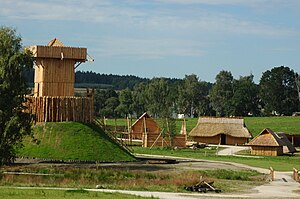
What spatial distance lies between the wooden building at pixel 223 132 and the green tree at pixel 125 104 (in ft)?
223

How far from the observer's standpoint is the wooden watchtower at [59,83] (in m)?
60.8

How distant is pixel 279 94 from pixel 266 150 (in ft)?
259

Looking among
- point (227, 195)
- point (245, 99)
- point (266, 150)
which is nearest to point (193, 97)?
point (245, 99)

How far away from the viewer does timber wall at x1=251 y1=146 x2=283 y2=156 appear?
7738 centimetres

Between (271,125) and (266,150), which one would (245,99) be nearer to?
(271,125)

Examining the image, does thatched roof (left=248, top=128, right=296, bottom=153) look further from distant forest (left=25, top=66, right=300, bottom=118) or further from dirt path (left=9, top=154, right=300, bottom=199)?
distant forest (left=25, top=66, right=300, bottom=118)

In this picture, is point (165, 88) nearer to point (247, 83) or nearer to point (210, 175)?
point (247, 83)

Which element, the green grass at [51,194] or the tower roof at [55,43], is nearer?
the green grass at [51,194]

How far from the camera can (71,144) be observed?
57656 millimetres

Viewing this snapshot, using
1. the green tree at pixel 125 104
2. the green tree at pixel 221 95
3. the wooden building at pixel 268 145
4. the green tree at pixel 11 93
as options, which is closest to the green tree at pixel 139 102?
the green tree at pixel 125 104

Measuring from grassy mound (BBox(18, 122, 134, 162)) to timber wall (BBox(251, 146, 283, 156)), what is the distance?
944 inches

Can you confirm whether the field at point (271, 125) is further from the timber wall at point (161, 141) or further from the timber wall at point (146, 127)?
the timber wall at point (161, 141)

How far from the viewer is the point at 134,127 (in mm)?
97688

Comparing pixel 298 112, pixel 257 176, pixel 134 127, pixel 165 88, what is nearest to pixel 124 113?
pixel 165 88
